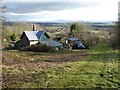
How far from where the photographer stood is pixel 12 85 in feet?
30.3

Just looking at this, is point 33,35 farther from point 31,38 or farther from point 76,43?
point 76,43

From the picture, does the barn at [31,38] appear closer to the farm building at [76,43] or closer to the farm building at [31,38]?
the farm building at [31,38]

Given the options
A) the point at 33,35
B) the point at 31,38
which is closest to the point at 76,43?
the point at 33,35

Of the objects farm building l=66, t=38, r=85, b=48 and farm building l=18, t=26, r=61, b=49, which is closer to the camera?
farm building l=18, t=26, r=61, b=49

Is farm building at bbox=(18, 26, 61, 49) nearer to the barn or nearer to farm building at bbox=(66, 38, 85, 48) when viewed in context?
the barn

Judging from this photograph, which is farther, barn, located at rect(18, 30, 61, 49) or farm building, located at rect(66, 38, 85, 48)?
farm building, located at rect(66, 38, 85, 48)

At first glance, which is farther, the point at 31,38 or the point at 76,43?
the point at 76,43

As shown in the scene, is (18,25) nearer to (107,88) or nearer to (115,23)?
(115,23)

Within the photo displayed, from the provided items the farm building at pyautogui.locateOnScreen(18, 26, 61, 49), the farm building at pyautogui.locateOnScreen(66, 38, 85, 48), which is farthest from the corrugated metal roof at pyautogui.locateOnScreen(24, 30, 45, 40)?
the farm building at pyautogui.locateOnScreen(66, 38, 85, 48)

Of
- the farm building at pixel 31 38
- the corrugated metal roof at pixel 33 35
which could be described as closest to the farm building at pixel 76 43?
the farm building at pixel 31 38

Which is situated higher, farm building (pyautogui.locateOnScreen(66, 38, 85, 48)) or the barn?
the barn

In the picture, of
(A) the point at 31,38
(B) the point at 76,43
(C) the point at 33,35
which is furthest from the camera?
(C) the point at 33,35

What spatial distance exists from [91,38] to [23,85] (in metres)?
28.9

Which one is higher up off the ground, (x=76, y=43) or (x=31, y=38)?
(x=31, y=38)
